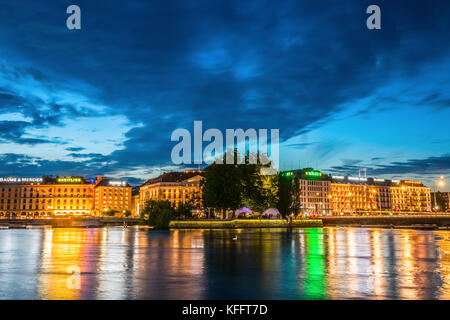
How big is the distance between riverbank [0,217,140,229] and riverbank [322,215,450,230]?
7742cm

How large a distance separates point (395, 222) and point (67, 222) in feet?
371

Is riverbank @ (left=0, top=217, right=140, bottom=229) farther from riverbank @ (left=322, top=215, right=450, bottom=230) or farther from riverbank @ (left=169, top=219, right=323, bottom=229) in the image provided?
riverbank @ (left=322, top=215, right=450, bottom=230)

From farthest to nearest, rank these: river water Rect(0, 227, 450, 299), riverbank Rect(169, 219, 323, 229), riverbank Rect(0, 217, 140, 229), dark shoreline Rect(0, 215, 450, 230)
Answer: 1. riverbank Rect(0, 217, 140, 229)
2. dark shoreline Rect(0, 215, 450, 230)
3. riverbank Rect(169, 219, 323, 229)
4. river water Rect(0, 227, 450, 299)

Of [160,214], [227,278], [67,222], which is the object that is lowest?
[227,278]

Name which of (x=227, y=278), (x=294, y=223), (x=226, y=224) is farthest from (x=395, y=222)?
(x=227, y=278)

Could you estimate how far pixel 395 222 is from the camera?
481 ft

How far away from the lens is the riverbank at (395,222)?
130000 mm

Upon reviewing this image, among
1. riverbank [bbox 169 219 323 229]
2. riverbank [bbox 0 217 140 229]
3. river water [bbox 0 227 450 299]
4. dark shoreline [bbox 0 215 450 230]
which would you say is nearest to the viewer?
river water [bbox 0 227 450 299]

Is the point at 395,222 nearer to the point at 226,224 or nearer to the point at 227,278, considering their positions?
the point at 226,224

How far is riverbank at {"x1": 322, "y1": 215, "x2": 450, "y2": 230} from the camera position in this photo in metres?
130

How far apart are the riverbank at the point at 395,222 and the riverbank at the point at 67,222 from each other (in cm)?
7742

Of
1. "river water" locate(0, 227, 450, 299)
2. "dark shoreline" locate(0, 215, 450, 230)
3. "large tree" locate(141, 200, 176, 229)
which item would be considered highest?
"large tree" locate(141, 200, 176, 229)

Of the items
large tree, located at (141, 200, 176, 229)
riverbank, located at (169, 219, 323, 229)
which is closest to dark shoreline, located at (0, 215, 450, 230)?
riverbank, located at (169, 219, 323, 229)
